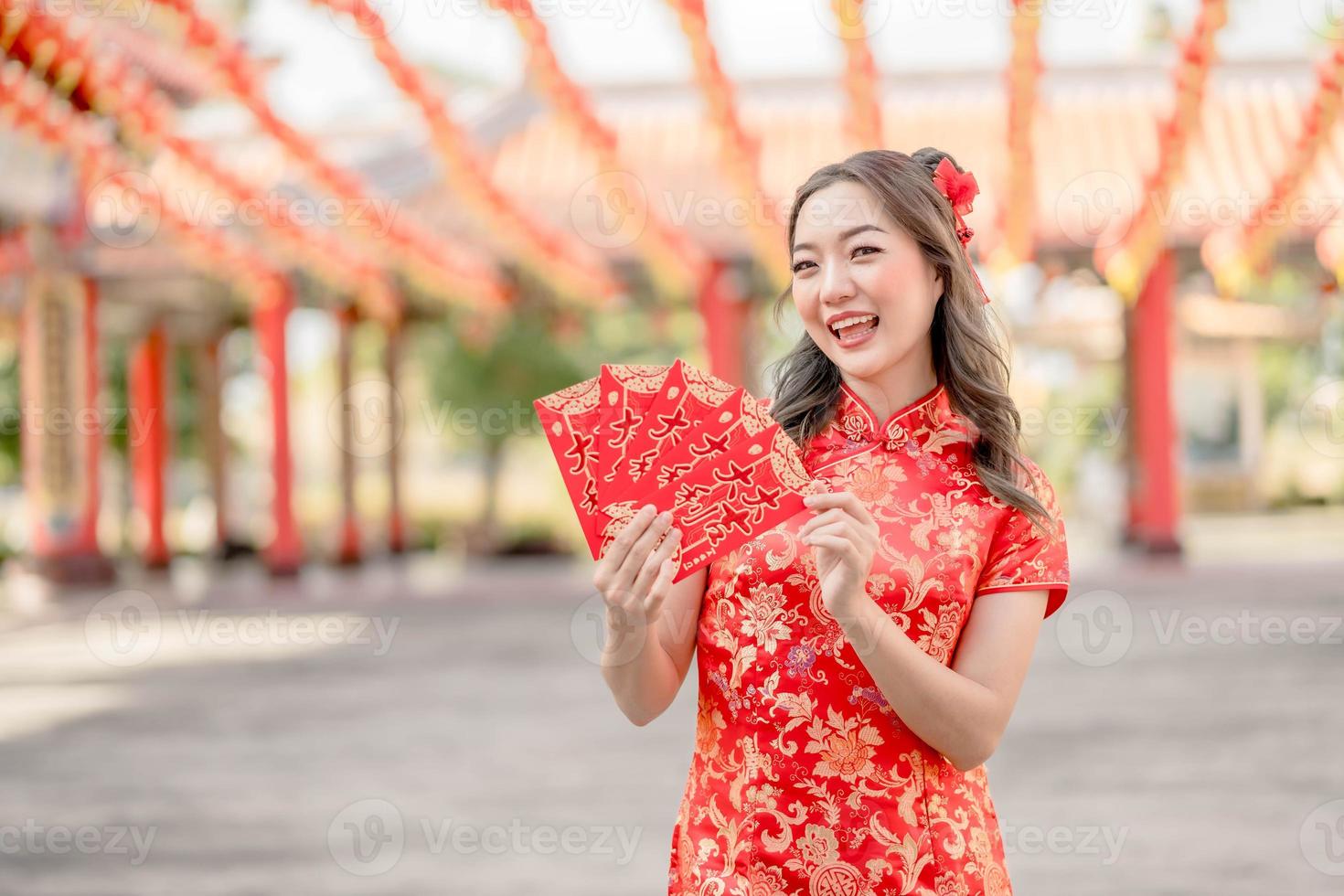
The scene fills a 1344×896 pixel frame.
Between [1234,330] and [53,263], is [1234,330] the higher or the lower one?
the lower one

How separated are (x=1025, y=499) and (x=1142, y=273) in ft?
39.0

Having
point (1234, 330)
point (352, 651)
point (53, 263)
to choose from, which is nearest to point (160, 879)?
point (352, 651)

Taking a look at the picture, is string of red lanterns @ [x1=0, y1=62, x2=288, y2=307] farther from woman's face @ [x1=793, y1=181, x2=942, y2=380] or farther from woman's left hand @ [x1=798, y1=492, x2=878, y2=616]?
woman's left hand @ [x1=798, y1=492, x2=878, y2=616]

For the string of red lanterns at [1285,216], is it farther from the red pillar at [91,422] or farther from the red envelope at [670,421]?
the red pillar at [91,422]

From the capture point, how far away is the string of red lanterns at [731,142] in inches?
223

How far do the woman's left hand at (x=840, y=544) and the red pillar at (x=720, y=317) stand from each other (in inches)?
442

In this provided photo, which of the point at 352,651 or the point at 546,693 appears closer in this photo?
the point at 546,693

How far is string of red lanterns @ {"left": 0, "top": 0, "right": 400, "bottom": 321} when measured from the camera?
550 centimetres

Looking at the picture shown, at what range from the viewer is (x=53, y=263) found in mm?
13258

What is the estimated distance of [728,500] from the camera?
1430mm

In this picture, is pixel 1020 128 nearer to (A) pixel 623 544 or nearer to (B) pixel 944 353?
(B) pixel 944 353

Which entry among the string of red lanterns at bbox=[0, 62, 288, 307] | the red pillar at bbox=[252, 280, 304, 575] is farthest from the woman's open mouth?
the red pillar at bbox=[252, 280, 304, 575]

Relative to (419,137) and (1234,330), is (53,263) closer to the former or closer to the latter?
(419,137)

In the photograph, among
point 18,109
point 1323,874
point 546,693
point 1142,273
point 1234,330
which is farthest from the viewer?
point 1234,330
